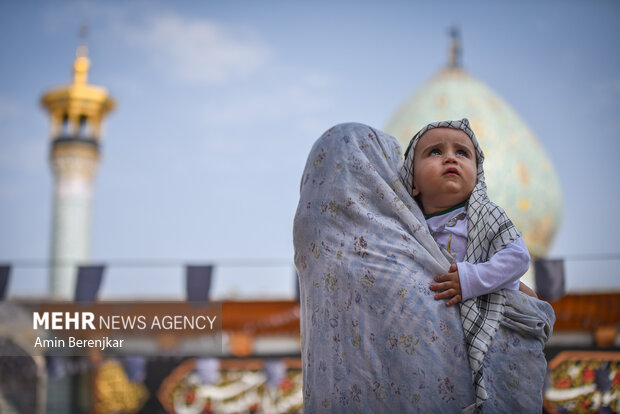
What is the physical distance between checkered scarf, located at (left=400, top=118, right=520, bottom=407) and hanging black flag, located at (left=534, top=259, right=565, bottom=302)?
20.6ft

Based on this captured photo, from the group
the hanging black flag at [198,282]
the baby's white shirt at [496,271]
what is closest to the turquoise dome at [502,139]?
the hanging black flag at [198,282]

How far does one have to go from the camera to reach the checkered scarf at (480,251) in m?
1.26

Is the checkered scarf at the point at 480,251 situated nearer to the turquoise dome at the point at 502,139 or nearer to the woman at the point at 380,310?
the woman at the point at 380,310

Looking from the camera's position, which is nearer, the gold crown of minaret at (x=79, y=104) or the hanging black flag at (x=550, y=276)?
the hanging black flag at (x=550, y=276)

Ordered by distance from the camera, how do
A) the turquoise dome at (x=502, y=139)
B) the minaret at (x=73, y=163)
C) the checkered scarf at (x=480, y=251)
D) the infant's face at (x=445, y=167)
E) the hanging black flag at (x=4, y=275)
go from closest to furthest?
the checkered scarf at (x=480, y=251)
the infant's face at (x=445, y=167)
the hanging black flag at (x=4, y=275)
the turquoise dome at (x=502, y=139)
the minaret at (x=73, y=163)

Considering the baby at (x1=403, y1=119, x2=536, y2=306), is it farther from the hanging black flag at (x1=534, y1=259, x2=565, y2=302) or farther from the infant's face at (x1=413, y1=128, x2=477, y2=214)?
the hanging black flag at (x1=534, y1=259, x2=565, y2=302)

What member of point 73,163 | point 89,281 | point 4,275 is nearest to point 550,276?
point 89,281

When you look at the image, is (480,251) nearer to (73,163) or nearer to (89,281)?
(89,281)

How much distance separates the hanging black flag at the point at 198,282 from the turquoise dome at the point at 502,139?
14.1 feet

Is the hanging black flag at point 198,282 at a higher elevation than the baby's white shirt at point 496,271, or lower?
higher

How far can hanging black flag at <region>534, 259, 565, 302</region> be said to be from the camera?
7.30m

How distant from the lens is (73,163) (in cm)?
Result: 1475

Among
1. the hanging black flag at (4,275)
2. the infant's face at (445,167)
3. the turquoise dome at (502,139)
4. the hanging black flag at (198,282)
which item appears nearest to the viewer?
the infant's face at (445,167)

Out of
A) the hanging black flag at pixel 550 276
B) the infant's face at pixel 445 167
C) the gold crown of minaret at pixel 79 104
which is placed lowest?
the infant's face at pixel 445 167
